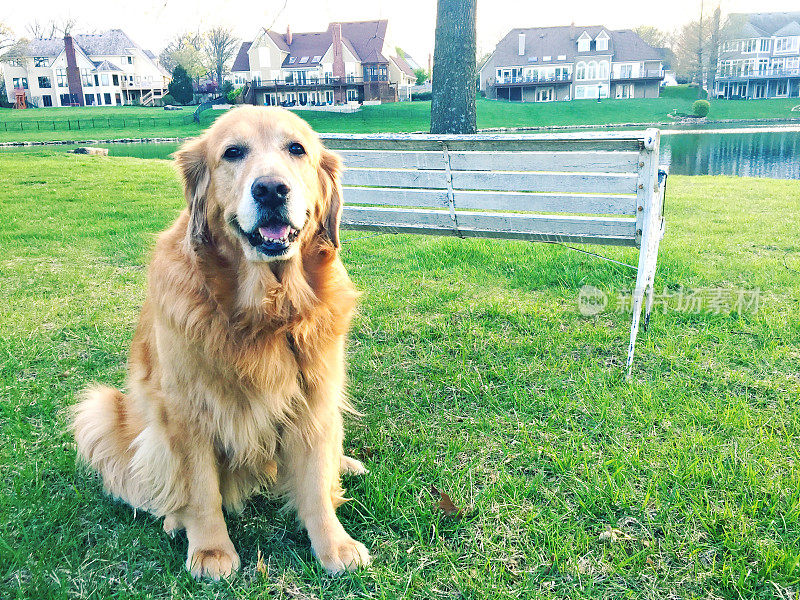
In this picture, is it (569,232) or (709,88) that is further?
(709,88)

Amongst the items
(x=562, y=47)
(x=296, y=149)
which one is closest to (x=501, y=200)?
(x=296, y=149)

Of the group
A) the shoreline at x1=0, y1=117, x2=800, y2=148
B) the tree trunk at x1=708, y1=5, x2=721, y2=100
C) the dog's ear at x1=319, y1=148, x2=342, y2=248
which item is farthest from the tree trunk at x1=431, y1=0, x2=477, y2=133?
the tree trunk at x1=708, y1=5, x2=721, y2=100

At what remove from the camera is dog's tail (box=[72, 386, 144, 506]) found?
2.49 metres

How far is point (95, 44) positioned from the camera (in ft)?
235

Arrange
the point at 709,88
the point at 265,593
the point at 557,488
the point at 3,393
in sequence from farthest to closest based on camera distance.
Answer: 1. the point at 709,88
2. the point at 3,393
3. the point at 557,488
4. the point at 265,593

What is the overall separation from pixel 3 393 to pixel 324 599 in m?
2.49

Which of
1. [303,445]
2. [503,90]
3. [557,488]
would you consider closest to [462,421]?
[557,488]

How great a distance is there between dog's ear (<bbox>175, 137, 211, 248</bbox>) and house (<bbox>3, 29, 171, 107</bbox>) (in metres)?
76.6

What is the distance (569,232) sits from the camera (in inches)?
155

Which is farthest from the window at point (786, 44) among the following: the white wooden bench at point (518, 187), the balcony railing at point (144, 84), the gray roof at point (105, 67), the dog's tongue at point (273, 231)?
the dog's tongue at point (273, 231)

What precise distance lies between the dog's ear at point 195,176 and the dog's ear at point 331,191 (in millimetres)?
463

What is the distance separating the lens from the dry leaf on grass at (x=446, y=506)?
7.91ft

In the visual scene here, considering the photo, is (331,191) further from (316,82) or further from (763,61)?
(763,61)

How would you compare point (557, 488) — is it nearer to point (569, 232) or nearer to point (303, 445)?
point (303, 445)
